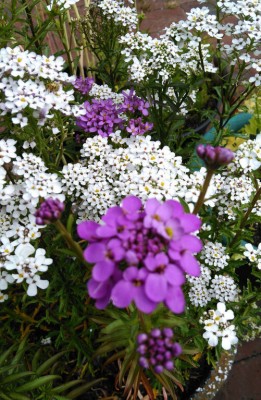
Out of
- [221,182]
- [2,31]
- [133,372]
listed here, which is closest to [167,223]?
[133,372]

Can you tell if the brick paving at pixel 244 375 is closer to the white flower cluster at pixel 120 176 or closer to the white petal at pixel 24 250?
the white flower cluster at pixel 120 176

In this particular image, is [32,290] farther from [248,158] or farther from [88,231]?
[248,158]

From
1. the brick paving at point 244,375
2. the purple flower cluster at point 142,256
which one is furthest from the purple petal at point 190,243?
the brick paving at point 244,375

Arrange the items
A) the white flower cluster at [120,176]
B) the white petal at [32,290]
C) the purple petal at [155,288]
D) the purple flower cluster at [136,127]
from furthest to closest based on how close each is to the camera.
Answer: the purple flower cluster at [136,127], the white flower cluster at [120,176], the white petal at [32,290], the purple petal at [155,288]

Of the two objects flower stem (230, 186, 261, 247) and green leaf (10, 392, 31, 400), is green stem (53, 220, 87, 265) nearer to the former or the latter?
green leaf (10, 392, 31, 400)

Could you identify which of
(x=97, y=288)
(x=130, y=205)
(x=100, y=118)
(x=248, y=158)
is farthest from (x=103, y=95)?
(x=97, y=288)

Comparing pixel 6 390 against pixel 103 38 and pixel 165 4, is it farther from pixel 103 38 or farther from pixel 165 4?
pixel 165 4
